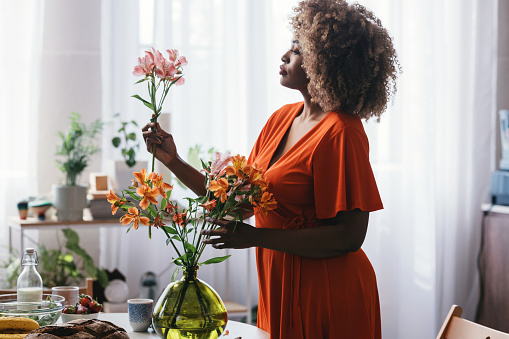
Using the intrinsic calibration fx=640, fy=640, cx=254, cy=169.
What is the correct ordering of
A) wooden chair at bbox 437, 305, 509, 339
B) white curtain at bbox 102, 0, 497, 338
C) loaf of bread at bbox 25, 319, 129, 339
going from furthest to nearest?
white curtain at bbox 102, 0, 497, 338, wooden chair at bbox 437, 305, 509, 339, loaf of bread at bbox 25, 319, 129, 339

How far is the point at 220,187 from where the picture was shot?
52.3 inches

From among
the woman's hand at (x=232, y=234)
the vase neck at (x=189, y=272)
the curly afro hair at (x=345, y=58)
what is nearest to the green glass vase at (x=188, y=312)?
the vase neck at (x=189, y=272)

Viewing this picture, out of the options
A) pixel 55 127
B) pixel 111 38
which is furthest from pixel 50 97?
pixel 111 38

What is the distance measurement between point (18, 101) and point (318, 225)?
219 cm

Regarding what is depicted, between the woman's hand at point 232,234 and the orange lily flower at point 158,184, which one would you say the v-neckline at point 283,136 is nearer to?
the woman's hand at point 232,234

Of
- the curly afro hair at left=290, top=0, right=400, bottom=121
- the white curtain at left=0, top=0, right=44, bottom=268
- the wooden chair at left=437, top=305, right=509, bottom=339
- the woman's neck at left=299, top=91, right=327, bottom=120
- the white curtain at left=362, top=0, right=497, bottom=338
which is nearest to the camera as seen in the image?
the wooden chair at left=437, top=305, right=509, bottom=339

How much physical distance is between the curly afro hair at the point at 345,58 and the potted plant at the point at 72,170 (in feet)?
5.26

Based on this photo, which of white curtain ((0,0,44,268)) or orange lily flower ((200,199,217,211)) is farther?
white curtain ((0,0,44,268))

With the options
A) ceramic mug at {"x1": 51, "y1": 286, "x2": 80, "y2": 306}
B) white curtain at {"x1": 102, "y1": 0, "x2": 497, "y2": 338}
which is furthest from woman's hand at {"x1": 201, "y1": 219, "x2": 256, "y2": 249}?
white curtain at {"x1": 102, "y1": 0, "x2": 497, "y2": 338}

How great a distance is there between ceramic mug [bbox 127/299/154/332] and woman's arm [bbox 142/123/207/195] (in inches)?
15.7

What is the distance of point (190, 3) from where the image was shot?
11.4ft

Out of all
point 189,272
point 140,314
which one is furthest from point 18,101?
point 189,272

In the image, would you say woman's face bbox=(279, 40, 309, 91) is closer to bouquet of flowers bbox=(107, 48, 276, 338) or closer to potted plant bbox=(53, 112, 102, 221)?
bouquet of flowers bbox=(107, 48, 276, 338)

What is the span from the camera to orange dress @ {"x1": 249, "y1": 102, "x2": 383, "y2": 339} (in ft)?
5.32
